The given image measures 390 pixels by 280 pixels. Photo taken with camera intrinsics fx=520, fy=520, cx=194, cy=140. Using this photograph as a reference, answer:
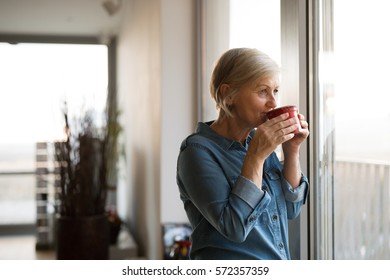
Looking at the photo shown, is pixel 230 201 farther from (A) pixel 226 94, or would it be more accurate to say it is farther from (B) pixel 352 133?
(B) pixel 352 133

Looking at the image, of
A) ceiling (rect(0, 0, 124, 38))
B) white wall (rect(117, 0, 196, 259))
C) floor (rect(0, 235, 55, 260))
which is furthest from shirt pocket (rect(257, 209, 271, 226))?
floor (rect(0, 235, 55, 260))

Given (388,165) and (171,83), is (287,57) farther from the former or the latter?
(171,83)

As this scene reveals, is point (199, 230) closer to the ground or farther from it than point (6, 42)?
closer to the ground

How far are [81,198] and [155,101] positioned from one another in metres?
0.53

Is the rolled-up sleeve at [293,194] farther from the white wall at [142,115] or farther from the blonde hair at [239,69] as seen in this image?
the white wall at [142,115]

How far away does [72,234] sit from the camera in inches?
76.9

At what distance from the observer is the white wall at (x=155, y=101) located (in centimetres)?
150

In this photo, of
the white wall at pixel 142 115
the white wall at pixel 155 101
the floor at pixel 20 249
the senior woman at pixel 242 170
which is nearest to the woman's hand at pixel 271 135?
the senior woman at pixel 242 170

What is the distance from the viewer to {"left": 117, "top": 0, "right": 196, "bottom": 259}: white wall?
4.93 ft

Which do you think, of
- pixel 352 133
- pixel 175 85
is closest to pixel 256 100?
pixel 352 133

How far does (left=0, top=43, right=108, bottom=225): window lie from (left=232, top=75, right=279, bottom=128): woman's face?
217 centimetres
